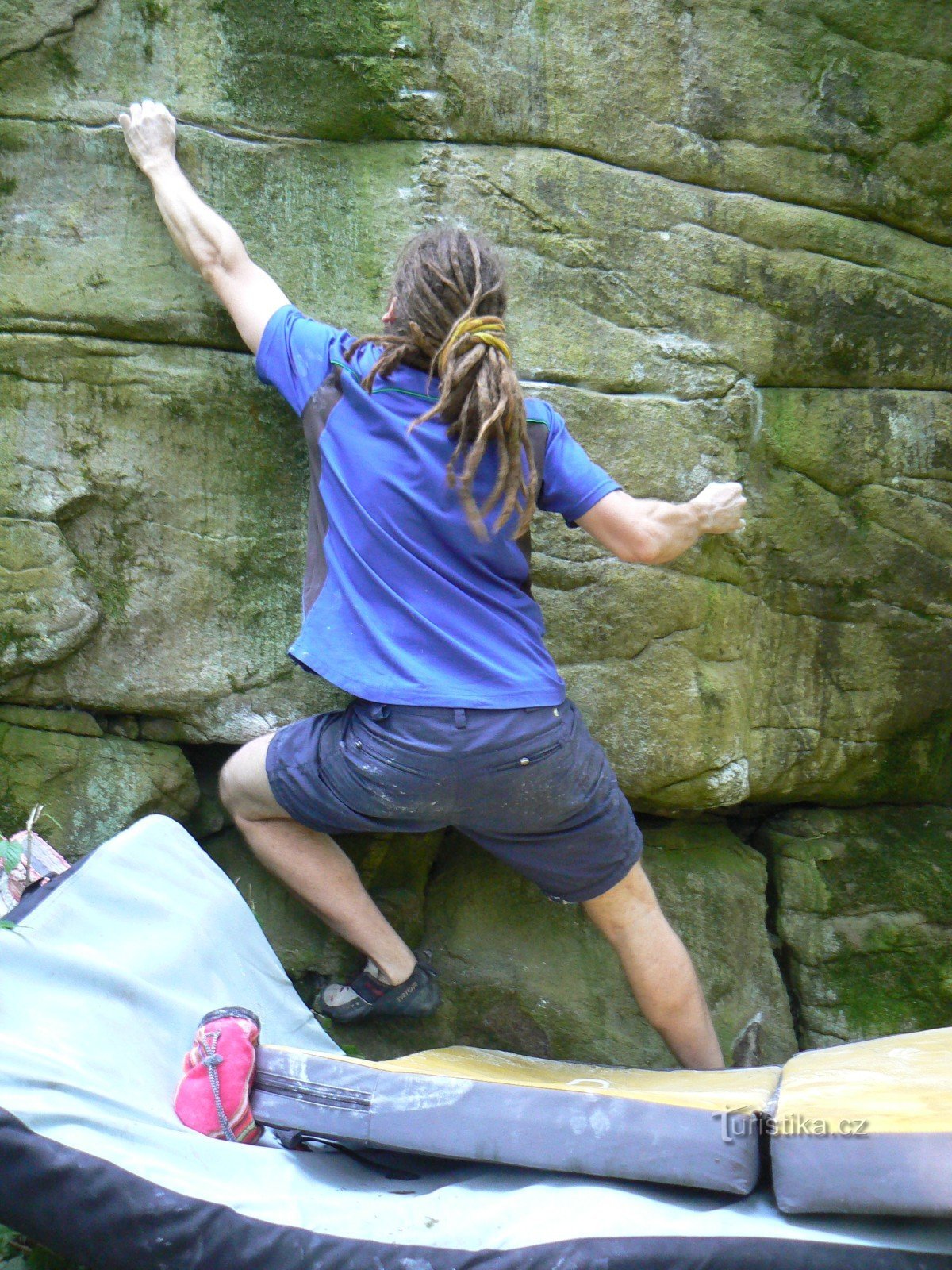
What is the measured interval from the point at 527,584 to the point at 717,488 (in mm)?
499

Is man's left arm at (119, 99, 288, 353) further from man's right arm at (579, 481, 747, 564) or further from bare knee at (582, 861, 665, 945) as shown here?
bare knee at (582, 861, 665, 945)

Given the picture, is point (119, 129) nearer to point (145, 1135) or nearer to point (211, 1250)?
point (145, 1135)

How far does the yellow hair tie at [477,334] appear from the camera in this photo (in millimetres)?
2418

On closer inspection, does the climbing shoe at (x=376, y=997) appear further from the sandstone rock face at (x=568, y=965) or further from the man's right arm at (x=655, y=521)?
the man's right arm at (x=655, y=521)

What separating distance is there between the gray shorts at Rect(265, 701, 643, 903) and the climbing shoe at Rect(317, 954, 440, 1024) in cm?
47

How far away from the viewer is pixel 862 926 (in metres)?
3.47

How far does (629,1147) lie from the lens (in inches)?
74.1

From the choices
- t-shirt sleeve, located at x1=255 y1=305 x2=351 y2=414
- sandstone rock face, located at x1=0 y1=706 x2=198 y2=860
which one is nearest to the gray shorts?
sandstone rock face, located at x1=0 y1=706 x2=198 y2=860

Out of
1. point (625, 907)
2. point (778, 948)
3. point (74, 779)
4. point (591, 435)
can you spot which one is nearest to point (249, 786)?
point (74, 779)

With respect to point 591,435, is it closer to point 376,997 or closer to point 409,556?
point 409,556

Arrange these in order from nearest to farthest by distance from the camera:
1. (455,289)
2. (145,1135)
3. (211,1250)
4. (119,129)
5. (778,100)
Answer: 1. (211,1250)
2. (145,1135)
3. (455,289)
4. (119,129)
5. (778,100)

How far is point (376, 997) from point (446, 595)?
1124 mm

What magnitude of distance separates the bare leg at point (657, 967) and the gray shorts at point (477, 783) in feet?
0.26

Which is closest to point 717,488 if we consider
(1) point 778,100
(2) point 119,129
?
(1) point 778,100
